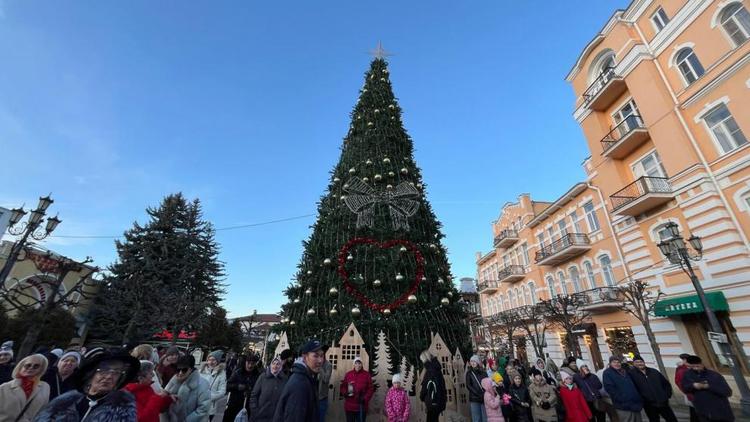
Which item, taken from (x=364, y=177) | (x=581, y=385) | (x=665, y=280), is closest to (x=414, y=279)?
(x=364, y=177)

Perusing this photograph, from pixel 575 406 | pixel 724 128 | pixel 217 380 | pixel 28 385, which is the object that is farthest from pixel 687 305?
pixel 28 385

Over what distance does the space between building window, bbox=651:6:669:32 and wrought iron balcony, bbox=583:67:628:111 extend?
2077 mm

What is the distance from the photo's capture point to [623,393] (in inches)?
225

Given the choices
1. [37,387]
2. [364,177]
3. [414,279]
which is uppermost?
[364,177]

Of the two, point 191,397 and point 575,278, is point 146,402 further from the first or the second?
point 575,278

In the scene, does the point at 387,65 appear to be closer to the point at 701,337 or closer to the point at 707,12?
the point at 707,12

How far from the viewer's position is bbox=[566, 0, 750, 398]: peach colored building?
10.3 m

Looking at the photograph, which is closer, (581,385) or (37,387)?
(37,387)

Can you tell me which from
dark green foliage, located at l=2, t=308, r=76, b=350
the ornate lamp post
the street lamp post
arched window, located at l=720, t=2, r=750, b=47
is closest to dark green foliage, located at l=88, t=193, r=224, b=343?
dark green foliage, located at l=2, t=308, r=76, b=350

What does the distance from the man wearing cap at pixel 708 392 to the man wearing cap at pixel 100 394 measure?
303 inches

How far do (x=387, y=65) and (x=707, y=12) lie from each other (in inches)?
483

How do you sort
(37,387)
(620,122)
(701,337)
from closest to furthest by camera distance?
1. (37,387)
2. (701,337)
3. (620,122)

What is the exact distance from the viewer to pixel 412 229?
24.8 feet

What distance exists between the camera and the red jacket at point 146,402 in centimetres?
→ 280
